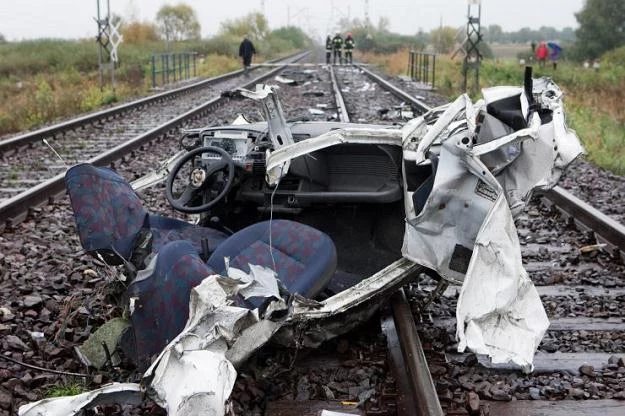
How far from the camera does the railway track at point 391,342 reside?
3787 millimetres

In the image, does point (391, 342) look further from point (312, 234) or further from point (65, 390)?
point (65, 390)

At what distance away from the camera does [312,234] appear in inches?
170

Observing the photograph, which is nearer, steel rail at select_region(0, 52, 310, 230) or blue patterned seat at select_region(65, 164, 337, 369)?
blue patterned seat at select_region(65, 164, 337, 369)

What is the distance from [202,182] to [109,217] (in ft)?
2.65

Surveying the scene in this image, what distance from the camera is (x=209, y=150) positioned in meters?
4.97

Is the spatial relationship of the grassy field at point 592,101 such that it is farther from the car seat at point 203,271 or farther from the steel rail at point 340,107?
the car seat at point 203,271

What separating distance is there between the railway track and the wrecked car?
25 centimetres

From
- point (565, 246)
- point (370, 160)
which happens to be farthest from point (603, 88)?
point (370, 160)

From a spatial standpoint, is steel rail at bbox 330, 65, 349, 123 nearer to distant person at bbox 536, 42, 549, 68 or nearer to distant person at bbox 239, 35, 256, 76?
distant person at bbox 239, 35, 256, 76

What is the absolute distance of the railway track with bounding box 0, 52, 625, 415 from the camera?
12.4 feet

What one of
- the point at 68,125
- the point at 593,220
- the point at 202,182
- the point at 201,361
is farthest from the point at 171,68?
the point at 201,361

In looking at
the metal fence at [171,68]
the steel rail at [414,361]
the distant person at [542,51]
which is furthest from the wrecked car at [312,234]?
the distant person at [542,51]

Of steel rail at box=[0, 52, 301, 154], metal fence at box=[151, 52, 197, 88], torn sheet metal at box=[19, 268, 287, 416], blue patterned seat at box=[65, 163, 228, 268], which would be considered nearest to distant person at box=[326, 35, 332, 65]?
metal fence at box=[151, 52, 197, 88]

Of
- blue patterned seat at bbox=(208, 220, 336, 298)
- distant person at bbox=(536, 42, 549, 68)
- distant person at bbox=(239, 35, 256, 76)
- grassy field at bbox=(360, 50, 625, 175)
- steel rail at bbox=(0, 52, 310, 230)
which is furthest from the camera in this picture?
distant person at bbox=(239, 35, 256, 76)
